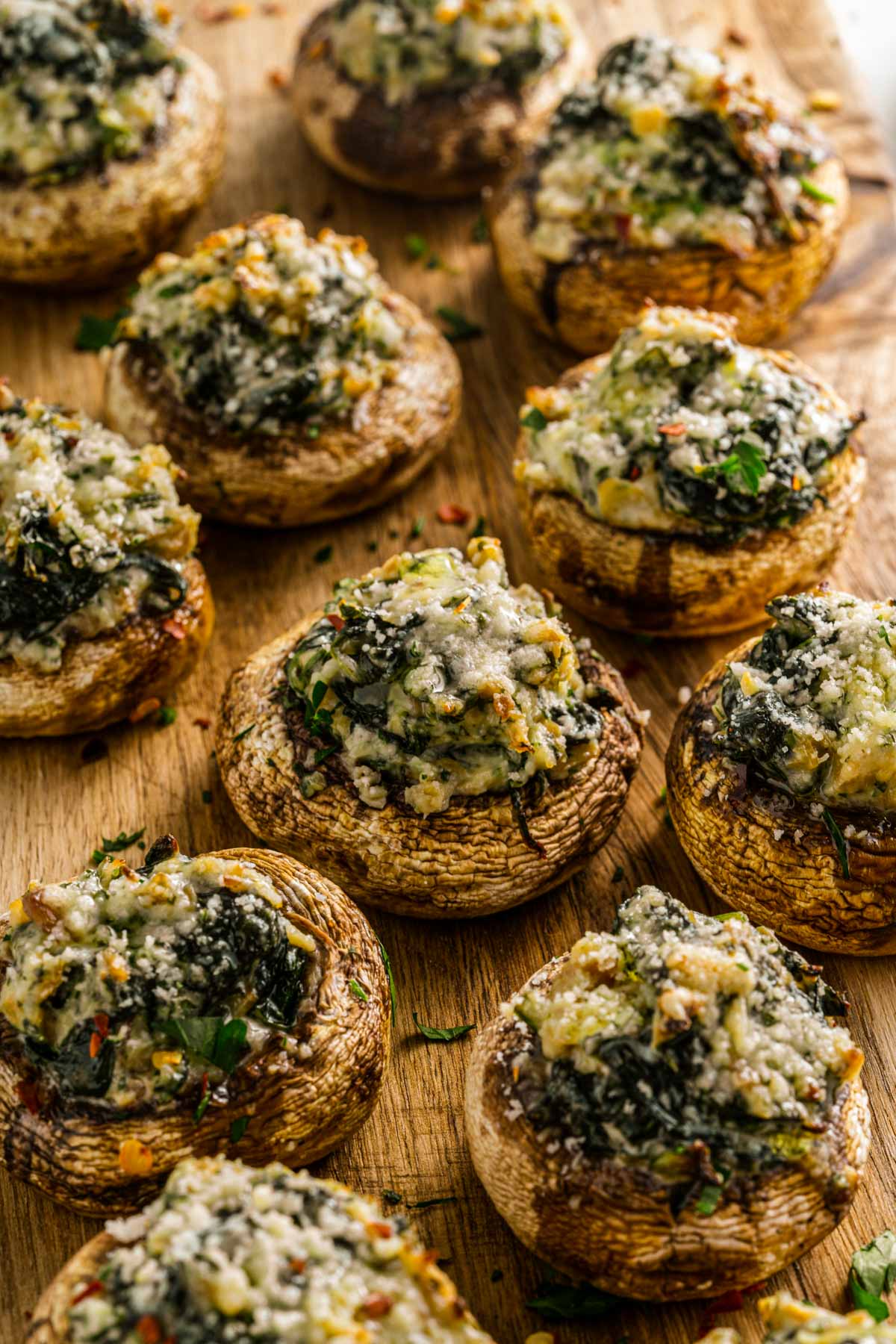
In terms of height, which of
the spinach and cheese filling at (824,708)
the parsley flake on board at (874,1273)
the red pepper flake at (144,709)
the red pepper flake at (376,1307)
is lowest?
the red pepper flake at (144,709)

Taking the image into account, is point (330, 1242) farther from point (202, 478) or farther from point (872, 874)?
point (202, 478)

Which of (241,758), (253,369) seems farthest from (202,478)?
(241,758)

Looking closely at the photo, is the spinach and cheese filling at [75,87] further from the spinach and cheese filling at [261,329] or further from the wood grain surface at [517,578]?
the spinach and cheese filling at [261,329]

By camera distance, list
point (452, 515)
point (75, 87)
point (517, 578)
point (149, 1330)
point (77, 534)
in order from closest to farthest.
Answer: point (149, 1330) < point (77, 534) < point (517, 578) < point (452, 515) < point (75, 87)

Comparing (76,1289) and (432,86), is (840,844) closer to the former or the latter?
(76,1289)

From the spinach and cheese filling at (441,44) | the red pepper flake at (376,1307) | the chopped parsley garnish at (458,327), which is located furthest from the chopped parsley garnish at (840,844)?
the spinach and cheese filling at (441,44)

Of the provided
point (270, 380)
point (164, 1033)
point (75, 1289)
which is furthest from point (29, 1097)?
point (270, 380)
